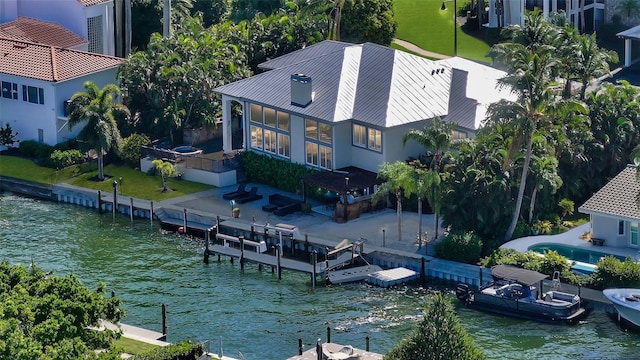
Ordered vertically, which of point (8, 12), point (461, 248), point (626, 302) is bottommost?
point (626, 302)

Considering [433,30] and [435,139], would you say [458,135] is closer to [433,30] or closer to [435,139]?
[435,139]

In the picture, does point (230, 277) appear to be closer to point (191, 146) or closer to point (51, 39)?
point (191, 146)

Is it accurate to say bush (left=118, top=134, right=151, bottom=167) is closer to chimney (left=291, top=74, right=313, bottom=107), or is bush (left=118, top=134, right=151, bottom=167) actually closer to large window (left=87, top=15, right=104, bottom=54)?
chimney (left=291, top=74, right=313, bottom=107)

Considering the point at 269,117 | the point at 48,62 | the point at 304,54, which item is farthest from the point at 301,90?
the point at 48,62

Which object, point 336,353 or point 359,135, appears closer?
point 336,353

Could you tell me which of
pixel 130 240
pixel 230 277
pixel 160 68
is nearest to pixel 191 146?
pixel 160 68

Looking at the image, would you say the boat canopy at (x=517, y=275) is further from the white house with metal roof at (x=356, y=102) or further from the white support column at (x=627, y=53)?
the white support column at (x=627, y=53)
